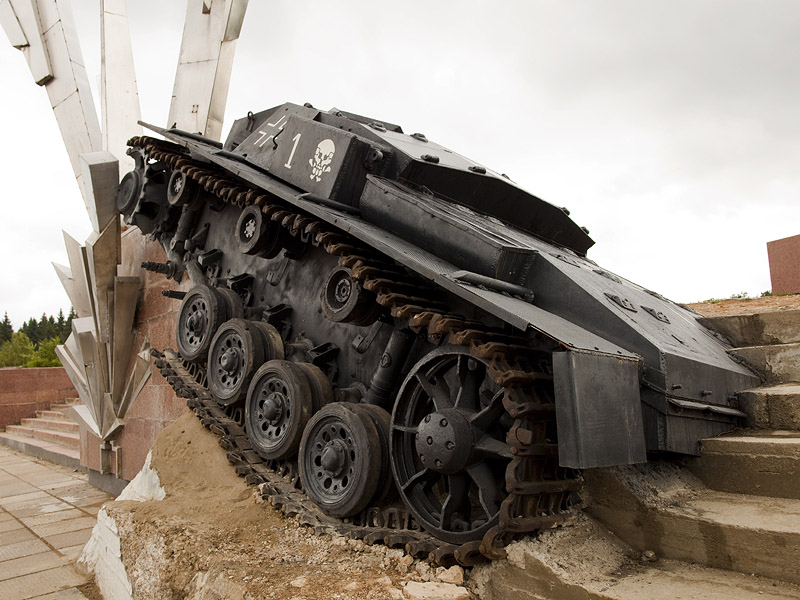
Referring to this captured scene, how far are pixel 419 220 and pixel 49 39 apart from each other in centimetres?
995

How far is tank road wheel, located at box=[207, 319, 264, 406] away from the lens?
15.4ft

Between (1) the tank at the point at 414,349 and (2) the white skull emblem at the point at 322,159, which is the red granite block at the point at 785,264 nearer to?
(1) the tank at the point at 414,349

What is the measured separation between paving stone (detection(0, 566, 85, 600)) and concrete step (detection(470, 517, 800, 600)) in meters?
3.33

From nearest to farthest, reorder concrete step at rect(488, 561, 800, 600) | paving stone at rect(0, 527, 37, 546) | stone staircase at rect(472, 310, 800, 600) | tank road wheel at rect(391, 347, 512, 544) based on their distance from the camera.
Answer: concrete step at rect(488, 561, 800, 600)
stone staircase at rect(472, 310, 800, 600)
tank road wheel at rect(391, 347, 512, 544)
paving stone at rect(0, 527, 37, 546)

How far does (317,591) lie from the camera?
286cm

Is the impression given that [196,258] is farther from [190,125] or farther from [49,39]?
[49,39]

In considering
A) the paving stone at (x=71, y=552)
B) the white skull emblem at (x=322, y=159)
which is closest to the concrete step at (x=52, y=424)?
the paving stone at (x=71, y=552)

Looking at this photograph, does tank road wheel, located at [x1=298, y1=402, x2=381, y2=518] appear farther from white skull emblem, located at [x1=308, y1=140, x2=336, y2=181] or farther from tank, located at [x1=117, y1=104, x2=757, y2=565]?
white skull emblem, located at [x1=308, y1=140, x2=336, y2=181]

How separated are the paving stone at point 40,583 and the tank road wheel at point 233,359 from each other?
166 cm

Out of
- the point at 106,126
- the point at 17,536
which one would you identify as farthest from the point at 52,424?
the point at 17,536

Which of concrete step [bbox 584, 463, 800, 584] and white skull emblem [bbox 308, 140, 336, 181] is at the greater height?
white skull emblem [bbox 308, 140, 336, 181]

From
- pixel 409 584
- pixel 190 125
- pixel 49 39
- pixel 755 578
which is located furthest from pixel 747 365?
pixel 49 39

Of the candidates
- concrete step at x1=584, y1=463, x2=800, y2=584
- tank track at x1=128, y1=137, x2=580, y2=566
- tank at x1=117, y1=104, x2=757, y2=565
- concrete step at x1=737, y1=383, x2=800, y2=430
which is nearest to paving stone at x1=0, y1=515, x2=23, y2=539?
tank at x1=117, y1=104, x2=757, y2=565

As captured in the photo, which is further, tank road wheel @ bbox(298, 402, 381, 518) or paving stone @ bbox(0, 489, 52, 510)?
paving stone @ bbox(0, 489, 52, 510)
